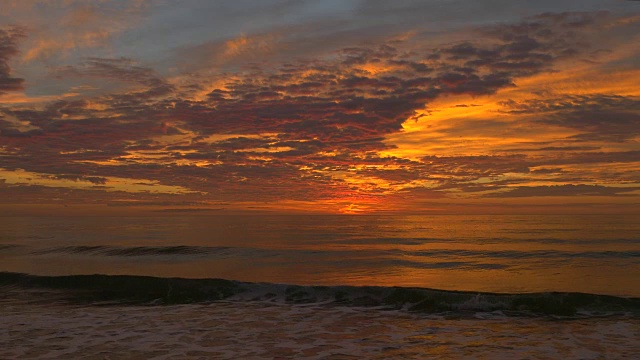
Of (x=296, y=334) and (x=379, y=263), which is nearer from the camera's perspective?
(x=296, y=334)

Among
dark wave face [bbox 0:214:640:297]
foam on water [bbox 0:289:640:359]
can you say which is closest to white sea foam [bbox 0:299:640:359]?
foam on water [bbox 0:289:640:359]

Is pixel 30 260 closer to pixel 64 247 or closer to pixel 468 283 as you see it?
pixel 64 247

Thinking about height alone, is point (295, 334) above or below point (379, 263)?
below

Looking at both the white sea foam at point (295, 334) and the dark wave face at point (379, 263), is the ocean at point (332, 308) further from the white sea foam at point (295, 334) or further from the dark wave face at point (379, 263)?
the dark wave face at point (379, 263)

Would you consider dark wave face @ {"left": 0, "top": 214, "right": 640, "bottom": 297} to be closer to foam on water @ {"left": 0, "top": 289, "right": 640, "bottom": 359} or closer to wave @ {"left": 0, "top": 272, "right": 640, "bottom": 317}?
wave @ {"left": 0, "top": 272, "right": 640, "bottom": 317}

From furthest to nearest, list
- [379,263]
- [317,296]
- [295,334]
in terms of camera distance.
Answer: [379,263], [317,296], [295,334]

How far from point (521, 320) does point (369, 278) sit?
31.9 feet

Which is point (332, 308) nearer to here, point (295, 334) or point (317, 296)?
point (317, 296)

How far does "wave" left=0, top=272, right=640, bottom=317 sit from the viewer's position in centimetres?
1745

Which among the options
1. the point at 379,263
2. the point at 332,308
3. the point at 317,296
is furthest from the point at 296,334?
the point at 379,263

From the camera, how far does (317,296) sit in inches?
790

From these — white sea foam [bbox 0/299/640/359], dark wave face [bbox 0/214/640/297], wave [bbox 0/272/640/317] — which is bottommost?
white sea foam [bbox 0/299/640/359]

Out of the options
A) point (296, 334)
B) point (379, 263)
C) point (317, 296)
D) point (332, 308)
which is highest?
point (379, 263)

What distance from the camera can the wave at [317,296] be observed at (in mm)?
17453
